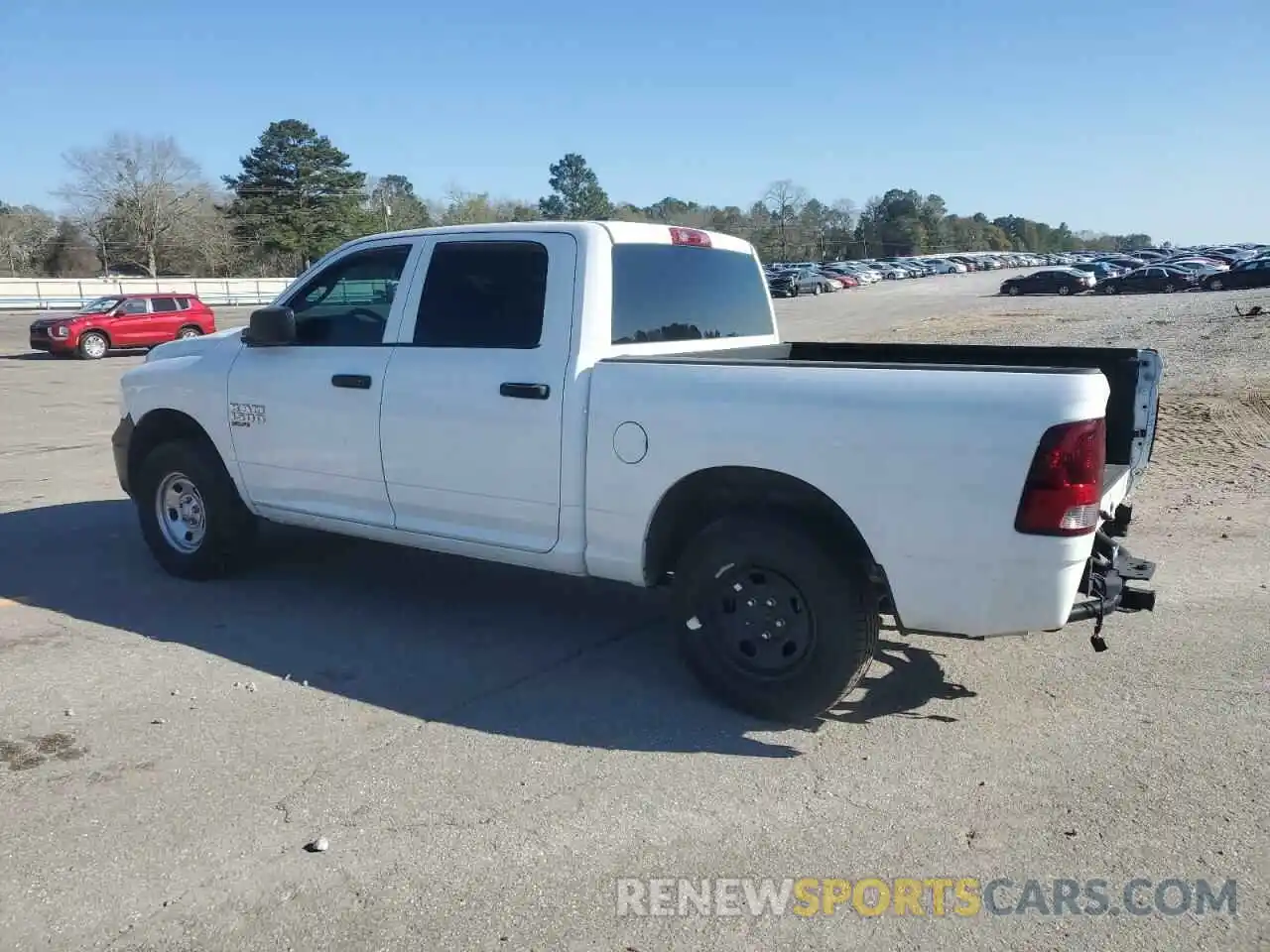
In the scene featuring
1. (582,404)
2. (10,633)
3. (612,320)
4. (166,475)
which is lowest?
(10,633)

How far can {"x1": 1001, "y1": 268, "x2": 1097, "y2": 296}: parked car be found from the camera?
5397 cm

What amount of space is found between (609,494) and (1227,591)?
Answer: 12.6ft

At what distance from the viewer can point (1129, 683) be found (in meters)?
4.73

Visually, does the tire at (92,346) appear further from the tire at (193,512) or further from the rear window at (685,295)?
the rear window at (685,295)

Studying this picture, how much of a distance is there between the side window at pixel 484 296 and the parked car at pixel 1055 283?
2151 inches

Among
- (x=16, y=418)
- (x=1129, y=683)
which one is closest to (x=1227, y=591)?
(x=1129, y=683)

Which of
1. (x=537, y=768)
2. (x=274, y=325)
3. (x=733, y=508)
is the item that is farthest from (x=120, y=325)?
(x=537, y=768)

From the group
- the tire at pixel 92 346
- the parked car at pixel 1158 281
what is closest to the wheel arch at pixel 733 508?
the tire at pixel 92 346

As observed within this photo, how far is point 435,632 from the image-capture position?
5.55 metres

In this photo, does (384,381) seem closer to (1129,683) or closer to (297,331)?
(297,331)

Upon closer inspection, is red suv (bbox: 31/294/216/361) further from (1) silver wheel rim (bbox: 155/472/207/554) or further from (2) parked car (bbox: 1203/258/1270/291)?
(2) parked car (bbox: 1203/258/1270/291)

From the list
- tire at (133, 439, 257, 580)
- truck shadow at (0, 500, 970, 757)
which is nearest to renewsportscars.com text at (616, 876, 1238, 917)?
truck shadow at (0, 500, 970, 757)

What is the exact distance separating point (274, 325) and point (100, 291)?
2463 inches

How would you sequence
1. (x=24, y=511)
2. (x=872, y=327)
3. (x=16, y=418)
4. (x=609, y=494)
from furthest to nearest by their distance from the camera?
(x=872, y=327), (x=16, y=418), (x=24, y=511), (x=609, y=494)
